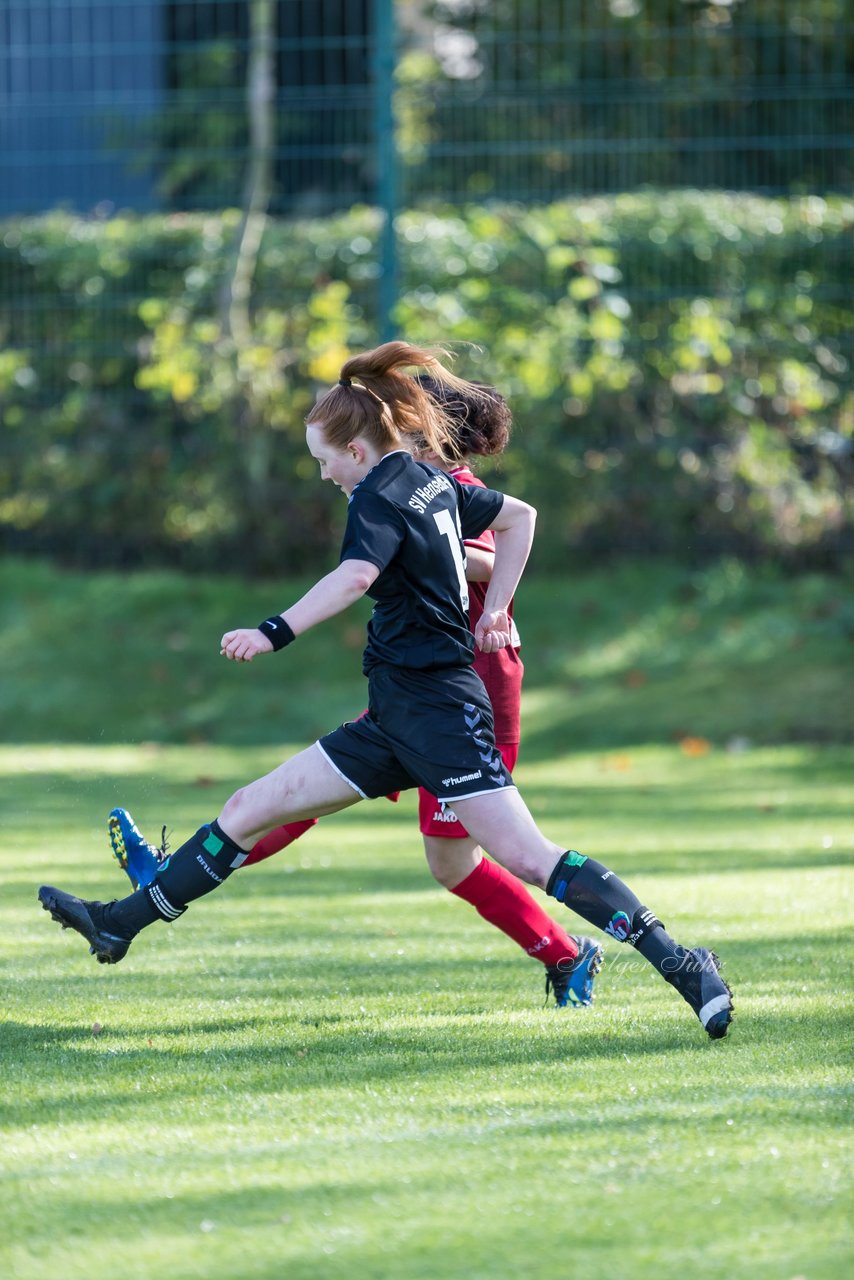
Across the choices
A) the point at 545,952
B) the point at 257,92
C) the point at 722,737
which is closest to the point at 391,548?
the point at 545,952

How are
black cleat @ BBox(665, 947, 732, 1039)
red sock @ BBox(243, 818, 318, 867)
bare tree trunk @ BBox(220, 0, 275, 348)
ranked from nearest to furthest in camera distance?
black cleat @ BBox(665, 947, 732, 1039)
red sock @ BBox(243, 818, 318, 867)
bare tree trunk @ BBox(220, 0, 275, 348)

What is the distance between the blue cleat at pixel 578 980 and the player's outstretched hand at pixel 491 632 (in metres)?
0.81

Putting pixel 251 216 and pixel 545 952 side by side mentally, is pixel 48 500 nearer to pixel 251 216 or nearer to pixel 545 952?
pixel 251 216

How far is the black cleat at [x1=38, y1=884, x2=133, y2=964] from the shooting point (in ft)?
14.8

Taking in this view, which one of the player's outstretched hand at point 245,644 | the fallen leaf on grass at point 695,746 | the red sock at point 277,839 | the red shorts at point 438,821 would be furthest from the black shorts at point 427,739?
the fallen leaf on grass at point 695,746

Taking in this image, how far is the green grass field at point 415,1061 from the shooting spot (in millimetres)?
2801

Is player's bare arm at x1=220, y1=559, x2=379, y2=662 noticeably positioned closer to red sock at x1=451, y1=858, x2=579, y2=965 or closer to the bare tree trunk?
red sock at x1=451, y1=858, x2=579, y2=965

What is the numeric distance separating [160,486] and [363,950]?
7594 millimetres

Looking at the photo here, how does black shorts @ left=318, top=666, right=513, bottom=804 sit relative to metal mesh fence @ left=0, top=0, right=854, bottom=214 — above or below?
below

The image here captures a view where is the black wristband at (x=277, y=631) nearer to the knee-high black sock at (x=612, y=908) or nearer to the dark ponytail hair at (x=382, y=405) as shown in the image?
the dark ponytail hair at (x=382, y=405)

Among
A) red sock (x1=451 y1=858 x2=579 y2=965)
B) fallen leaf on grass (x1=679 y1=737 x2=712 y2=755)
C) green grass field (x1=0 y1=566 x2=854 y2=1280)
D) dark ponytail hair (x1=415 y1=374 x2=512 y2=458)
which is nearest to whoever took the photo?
green grass field (x1=0 y1=566 x2=854 y2=1280)

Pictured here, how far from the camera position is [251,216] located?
40.6ft

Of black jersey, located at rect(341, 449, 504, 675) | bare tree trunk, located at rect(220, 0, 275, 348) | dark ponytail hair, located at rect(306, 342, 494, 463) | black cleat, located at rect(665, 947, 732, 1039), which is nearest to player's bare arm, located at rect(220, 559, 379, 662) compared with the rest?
black jersey, located at rect(341, 449, 504, 675)

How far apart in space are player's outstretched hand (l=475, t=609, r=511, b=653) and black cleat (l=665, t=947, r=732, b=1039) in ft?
3.01
